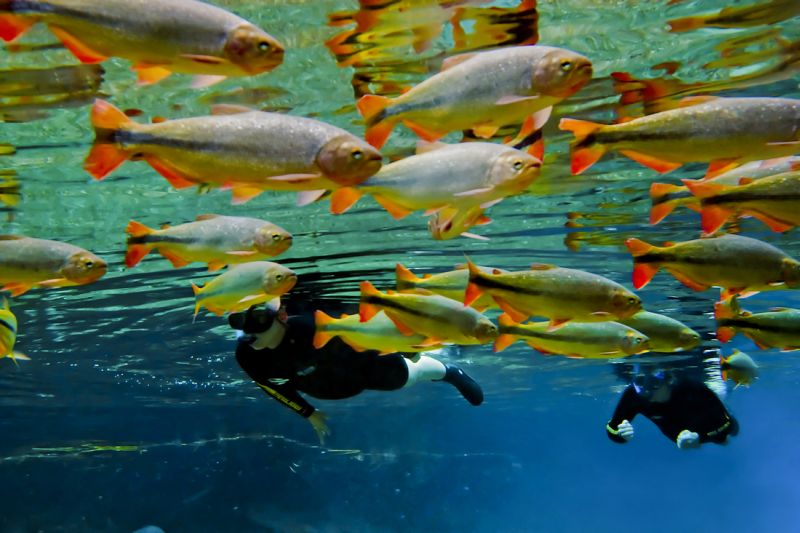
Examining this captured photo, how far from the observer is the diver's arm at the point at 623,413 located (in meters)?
12.5

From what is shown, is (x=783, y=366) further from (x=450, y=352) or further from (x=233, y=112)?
(x=233, y=112)

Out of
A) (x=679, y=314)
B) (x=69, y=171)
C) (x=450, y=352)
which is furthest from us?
(x=450, y=352)

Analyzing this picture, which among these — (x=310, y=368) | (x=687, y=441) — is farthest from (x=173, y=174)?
(x=687, y=441)

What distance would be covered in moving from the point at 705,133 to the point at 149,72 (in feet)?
10.1

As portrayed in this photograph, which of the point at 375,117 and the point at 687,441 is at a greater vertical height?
the point at 375,117

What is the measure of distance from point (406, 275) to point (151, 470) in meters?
42.7

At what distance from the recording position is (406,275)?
5.79m

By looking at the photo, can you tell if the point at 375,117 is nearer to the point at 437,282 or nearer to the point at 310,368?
the point at 437,282

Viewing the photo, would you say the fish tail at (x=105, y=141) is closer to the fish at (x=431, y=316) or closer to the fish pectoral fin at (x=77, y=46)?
the fish pectoral fin at (x=77, y=46)

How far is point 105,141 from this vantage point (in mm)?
3018

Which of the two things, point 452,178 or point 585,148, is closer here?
point 452,178

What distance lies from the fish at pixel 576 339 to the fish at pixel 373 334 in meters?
0.72

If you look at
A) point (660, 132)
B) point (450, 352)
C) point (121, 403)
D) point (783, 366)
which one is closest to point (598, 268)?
point (450, 352)

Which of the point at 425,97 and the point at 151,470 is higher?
the point at 425,97
